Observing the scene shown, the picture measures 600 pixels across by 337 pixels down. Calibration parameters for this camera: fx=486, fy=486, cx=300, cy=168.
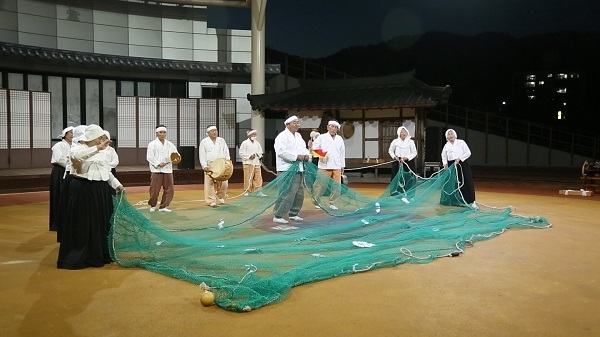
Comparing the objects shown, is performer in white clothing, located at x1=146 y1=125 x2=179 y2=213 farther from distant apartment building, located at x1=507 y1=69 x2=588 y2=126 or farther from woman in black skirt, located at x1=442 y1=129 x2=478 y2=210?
distant apartment building, located at x1=507 y1=69 x2=588 y2=126

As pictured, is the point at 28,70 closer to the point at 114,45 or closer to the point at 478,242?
the point at 114,45

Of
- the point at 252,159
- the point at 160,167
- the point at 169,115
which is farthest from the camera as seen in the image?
the point at 169,115

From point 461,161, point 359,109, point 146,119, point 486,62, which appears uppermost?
point 486,62

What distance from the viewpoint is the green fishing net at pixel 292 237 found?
4.41m

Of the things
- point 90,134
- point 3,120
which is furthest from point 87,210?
point 3,120

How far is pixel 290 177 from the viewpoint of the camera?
23.2 ft

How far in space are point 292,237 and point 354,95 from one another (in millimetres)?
10634

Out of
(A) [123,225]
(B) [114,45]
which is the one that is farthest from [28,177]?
(A) [123,225]

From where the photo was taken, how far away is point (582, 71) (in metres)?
28.0

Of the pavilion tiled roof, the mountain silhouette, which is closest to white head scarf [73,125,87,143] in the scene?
the pavilion tiled roof

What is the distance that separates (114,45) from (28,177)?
6564 mm

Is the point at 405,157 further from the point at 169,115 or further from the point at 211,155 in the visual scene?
the point at 169,115

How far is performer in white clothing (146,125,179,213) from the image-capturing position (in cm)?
880

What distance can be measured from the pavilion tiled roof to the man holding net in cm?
774
